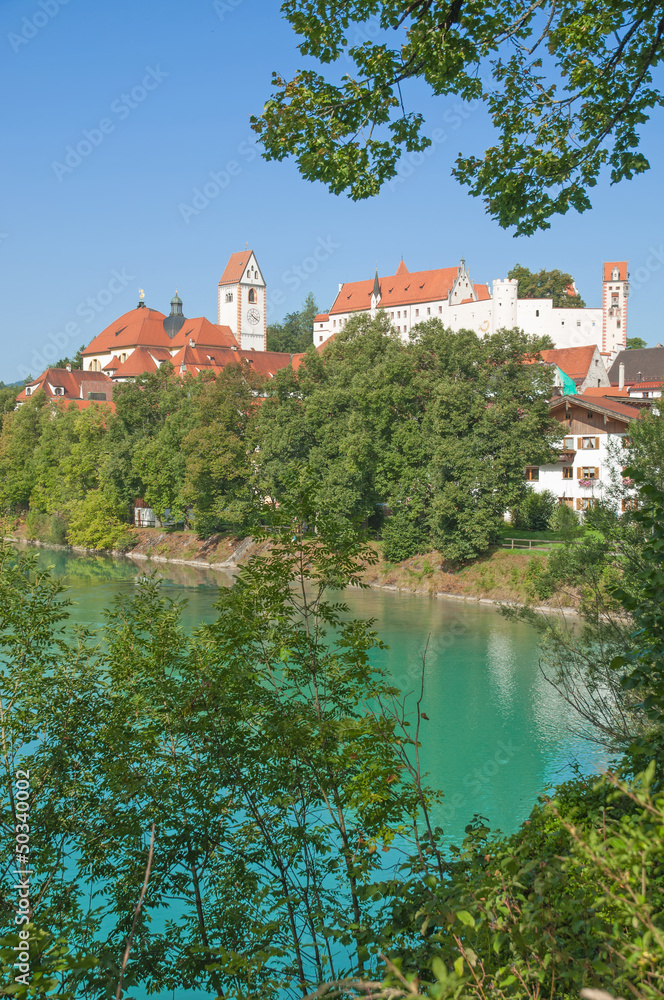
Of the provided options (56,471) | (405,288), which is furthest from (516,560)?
(405,288)

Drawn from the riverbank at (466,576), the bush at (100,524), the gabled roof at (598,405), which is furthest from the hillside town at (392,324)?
the riverbank at (466,576)

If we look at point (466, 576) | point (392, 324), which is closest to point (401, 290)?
point (392, 324)

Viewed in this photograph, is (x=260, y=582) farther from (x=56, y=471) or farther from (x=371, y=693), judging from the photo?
(x=56, y=471)

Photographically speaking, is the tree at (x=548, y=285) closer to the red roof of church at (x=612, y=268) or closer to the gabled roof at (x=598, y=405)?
the red roof of church at (x=612, y=268)

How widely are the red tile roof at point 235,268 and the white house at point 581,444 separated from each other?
2361 inches

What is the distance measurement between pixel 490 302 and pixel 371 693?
189 feet

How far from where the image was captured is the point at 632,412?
103 feet

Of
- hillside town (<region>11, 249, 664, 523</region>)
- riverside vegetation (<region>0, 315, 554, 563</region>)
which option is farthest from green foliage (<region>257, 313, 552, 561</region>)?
hillside town (<region>11, 249, 664, 523</region>)

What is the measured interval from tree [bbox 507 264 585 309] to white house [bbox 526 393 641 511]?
45.0m

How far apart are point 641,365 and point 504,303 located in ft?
41.4

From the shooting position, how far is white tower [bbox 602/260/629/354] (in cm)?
6731

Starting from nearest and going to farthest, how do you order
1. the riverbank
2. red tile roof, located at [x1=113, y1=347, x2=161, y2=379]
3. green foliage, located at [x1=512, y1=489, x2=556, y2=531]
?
the riverbank → green foliage, located at [x1=512, y1=489, x2=556, y2=531] → red tile roof, located at [x1=113, y1=347, x2=161, y2=379]

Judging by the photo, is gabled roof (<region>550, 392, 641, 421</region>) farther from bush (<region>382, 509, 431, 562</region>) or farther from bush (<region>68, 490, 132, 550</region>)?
bush (<region>68, 490, 132, 550</region>)

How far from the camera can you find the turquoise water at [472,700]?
1278 centimetres
